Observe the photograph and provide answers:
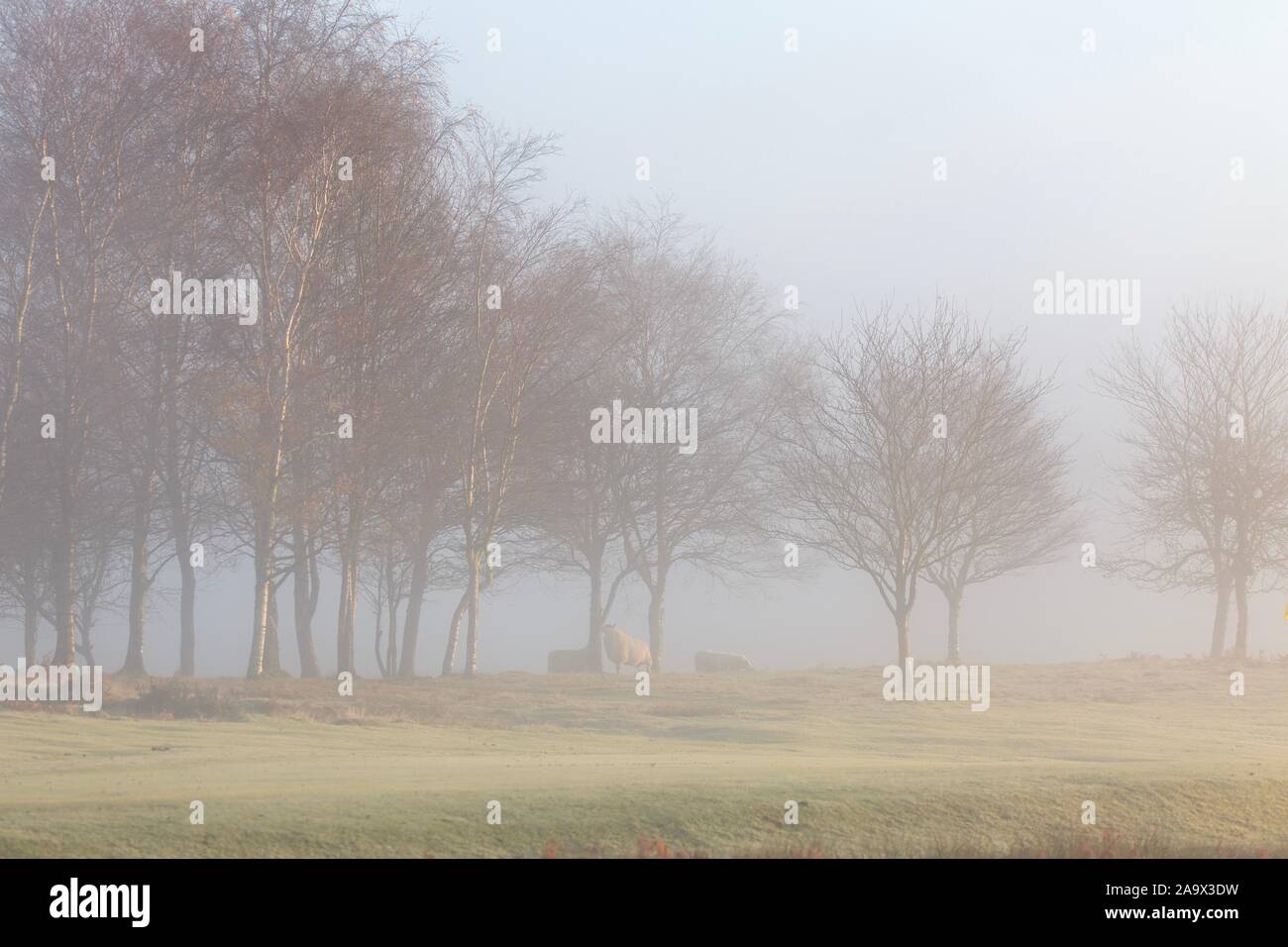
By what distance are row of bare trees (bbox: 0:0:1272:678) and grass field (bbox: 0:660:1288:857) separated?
7888 millimetres

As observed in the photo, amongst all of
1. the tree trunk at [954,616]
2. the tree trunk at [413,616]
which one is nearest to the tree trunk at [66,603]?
the tree trunk at [413,616]

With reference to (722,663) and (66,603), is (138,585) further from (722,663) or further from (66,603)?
(722,663)

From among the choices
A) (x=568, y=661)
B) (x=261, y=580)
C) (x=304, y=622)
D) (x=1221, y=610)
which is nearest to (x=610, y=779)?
(x=261, y=580)

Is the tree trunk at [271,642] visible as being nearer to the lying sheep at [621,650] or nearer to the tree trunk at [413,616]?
the tree trunk at [413,616]

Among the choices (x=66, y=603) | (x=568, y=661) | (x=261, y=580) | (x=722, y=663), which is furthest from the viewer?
(x=722, y=663)

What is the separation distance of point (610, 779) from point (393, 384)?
2182 centimetres

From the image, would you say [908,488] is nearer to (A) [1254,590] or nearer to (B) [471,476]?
(B) [471,476]

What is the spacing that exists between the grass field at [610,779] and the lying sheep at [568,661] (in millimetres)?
18281

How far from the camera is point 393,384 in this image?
36344 mm

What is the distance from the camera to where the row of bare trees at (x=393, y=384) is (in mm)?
32000

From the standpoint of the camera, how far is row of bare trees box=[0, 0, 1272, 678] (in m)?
32.0

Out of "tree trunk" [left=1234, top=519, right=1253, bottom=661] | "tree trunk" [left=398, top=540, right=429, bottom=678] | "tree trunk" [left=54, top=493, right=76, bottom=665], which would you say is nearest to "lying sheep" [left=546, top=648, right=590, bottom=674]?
"tree trunk" [left=398, top=540, right=429, bottom=678]

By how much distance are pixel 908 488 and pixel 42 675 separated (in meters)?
24.5
